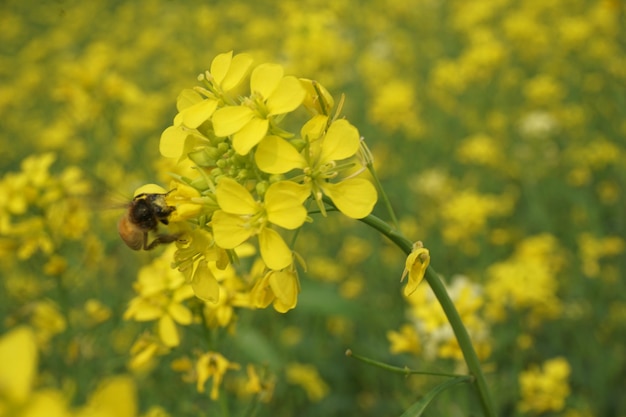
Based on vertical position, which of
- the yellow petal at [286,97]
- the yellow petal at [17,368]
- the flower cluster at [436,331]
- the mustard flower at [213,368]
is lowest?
the flower cluster at [436,331]

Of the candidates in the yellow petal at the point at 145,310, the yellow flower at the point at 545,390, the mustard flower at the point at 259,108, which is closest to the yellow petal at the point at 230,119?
the mustard flower at the point at 259,108

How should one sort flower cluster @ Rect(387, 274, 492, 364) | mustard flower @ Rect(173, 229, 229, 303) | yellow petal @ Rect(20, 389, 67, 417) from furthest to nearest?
1. flower cluster @ Rect(387, 274, 492, 364)
2. mustard flower @ Rect(173, 229, 229, 303)
3. yellow petal @ Rect(20, 389, 67, 417)

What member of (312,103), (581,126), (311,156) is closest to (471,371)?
(311,156)

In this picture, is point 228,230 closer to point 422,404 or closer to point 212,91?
point 212,91

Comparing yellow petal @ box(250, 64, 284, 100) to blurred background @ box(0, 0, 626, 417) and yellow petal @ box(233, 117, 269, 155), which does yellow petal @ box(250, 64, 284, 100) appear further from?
blurred background @ box(0, 0, 626, 417)

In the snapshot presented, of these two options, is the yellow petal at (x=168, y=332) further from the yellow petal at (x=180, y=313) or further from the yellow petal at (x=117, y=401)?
the yellow petal at (x=117, y=401)

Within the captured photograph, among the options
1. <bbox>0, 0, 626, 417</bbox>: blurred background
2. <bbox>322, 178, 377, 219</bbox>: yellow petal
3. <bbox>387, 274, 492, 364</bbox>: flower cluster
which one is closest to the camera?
<bbox>322, 178, 377, 219</bbox>: yellow petal

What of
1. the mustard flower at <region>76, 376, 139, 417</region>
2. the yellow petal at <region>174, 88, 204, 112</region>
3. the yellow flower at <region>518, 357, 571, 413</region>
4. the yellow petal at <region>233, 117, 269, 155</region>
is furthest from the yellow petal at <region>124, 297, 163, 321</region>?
the yellow flower at <region>518, 357, 571, 413</region>
